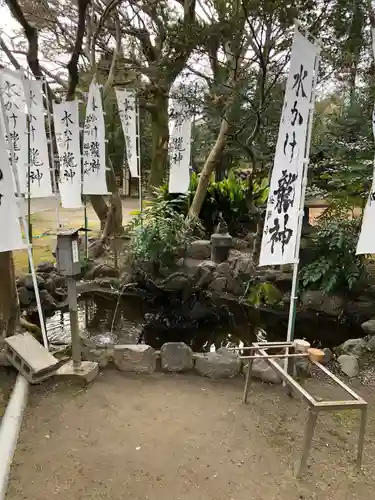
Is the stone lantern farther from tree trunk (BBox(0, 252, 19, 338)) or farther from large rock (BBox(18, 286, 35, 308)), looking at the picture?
tree trunk (BBox(0, 252, 19, 338))

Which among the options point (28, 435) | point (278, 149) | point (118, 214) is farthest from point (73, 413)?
point (118, 214)

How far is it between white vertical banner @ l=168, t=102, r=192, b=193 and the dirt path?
5437mm

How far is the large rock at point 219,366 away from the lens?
4.15m

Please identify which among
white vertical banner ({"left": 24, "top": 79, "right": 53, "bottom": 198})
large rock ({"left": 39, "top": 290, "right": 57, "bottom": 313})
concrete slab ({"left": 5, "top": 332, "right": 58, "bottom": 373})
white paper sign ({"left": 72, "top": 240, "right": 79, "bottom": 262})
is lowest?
large rock ({"left": 39, "top": 290, "right": 57, "bottom": 313})

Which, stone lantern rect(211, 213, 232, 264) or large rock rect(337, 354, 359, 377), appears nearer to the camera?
large rock rect(337, 354, 359, 377)

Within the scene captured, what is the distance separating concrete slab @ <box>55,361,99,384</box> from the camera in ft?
12.6

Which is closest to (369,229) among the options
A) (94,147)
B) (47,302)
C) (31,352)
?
(31,352)

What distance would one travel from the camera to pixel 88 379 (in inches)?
153

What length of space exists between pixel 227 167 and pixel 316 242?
797 centimetres

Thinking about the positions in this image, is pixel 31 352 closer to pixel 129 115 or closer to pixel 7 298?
pixel 7 298

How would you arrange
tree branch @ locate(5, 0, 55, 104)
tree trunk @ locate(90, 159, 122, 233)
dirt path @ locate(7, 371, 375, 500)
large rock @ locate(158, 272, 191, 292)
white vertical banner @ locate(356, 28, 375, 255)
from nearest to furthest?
dirt path @ locate(7, 371, 375, 500)
white vertical banner @ locate(356, 28, 375, 255)
tree branch @ locate(5, 0, 55, 104)
large rock @ locate(158, 272, 191, 292)
tree trunk @ locate(90, 159, 122, 233)

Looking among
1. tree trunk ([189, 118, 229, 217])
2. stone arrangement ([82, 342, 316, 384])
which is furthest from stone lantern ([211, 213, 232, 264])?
stone arrangement ([82, 342, 316, 384])

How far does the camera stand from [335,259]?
20.5 ft

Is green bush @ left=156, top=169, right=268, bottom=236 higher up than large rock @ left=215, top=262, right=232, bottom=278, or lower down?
higher up
